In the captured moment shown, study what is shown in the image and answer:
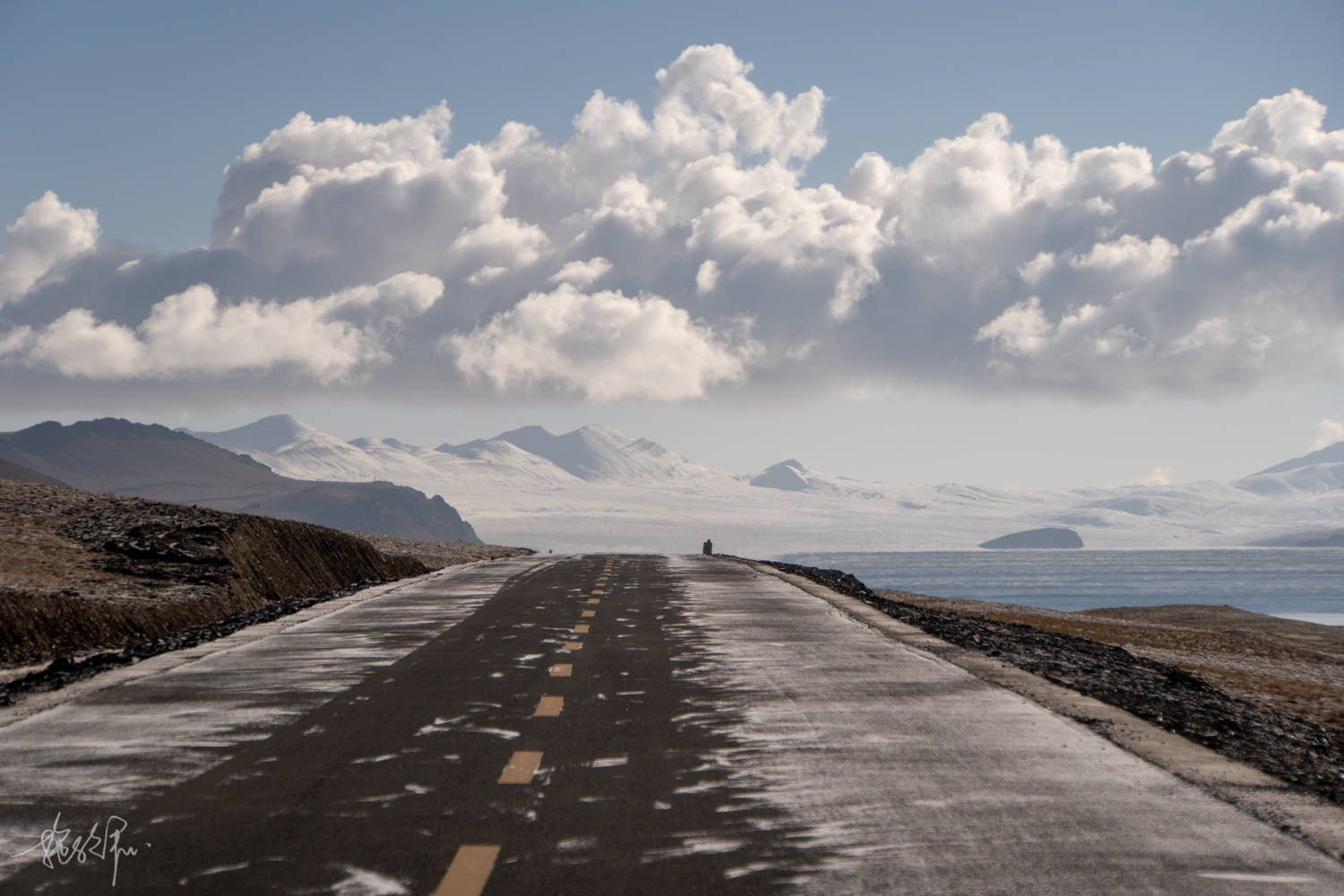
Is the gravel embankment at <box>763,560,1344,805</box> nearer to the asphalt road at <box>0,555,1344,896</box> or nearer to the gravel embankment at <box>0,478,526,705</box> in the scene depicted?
the asphalt road at <box>0,555,1344,896</box>

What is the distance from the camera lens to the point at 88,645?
55.1 ft

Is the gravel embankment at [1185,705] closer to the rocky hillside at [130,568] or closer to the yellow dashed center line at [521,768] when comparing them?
the yellow dashed center line at [521,768]

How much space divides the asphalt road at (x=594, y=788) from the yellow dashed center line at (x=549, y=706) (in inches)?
5.0

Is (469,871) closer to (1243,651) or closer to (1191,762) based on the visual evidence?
(1191,762)

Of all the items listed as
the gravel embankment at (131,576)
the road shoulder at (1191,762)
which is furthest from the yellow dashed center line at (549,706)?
the gravel embankment at (131,576)

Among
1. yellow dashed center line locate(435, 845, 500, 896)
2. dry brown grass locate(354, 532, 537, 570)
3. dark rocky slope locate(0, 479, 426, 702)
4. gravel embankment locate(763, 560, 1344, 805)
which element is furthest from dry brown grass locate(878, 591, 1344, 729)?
dry brown grass locate(354, 532, 537, 570)

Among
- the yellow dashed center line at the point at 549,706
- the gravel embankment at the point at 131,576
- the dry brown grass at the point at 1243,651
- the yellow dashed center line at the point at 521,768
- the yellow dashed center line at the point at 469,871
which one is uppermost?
the gravel embankment at the point at 131,576

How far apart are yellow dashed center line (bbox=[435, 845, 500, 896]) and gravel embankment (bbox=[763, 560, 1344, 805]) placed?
5.36 meters

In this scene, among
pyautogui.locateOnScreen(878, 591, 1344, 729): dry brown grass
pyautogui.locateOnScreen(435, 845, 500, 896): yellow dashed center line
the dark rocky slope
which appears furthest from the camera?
pyautogui.locateOnScreen(878, 591, 1344, 729): dry brown grass

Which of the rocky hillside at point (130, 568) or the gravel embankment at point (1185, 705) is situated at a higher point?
the rocky hillside at point (130, 568)

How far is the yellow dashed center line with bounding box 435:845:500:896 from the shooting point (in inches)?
219

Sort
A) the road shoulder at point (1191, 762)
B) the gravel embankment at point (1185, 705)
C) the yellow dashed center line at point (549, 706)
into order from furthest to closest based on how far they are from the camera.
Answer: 1. the yellow dashed center line at point (549, 706)
2. the gravel embankment at point (1185, 705)
3. the road shoulder at point (1191, 762)

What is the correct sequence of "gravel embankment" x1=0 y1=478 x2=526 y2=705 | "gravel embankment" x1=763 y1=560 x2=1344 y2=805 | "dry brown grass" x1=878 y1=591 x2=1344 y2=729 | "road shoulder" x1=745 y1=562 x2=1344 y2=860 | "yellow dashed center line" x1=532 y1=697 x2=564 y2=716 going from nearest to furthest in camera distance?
1. "road shoulder" x1=745 y1=562 x2=1344 y2=860
2. "gravel embankment" x1=763 y1=560 x2=1344 y2=805
3. "yellow dashed center line" x1=532 y1=697 x2=564 y2=716
4. "gravel embankment" x1=0 y1=478 x2=526 y2=705
5. "dry brown grass" x1=878 y1=591 x2=1344 y2=729

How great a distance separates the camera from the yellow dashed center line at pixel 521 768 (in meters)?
7.83
